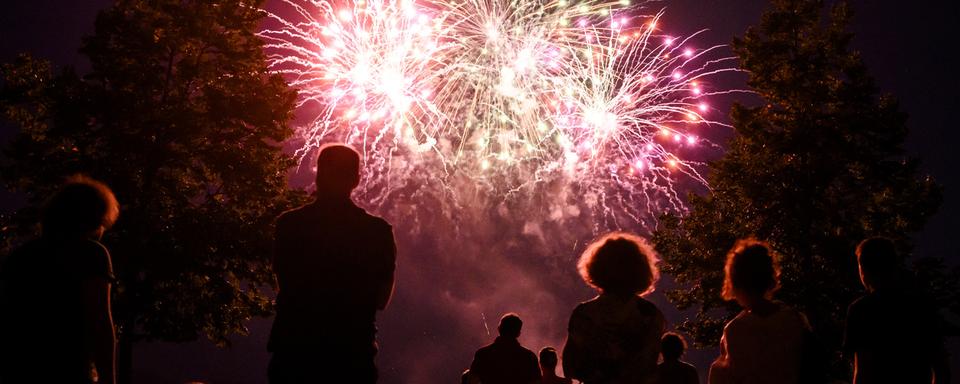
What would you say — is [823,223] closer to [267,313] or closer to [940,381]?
[267,313]

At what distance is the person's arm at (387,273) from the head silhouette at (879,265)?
11.0ft

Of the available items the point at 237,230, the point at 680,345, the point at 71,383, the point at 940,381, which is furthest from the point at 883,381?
the point at 237,230

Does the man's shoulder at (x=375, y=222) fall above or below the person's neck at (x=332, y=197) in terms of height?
below

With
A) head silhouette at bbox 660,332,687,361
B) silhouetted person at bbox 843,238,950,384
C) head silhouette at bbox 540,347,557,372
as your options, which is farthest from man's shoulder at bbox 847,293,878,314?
head silhouette at bbox 540,347,557,372

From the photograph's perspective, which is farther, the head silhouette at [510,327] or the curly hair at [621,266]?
the head silhouette at [510,327]

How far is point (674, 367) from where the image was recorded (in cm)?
727

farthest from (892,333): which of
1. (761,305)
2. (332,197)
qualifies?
(332,197)

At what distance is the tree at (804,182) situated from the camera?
67.4 ft

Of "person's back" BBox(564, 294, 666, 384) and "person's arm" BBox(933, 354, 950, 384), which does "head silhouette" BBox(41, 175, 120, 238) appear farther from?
"person's arm" BBox(933, 354, 950, 384)

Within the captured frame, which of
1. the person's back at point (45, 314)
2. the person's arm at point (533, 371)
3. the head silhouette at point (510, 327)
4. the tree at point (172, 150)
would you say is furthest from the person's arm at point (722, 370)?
the tree at point (172, 150)

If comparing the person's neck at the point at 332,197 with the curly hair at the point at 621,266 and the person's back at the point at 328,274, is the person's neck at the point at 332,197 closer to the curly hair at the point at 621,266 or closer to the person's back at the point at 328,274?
the person's back at the point at 328,274

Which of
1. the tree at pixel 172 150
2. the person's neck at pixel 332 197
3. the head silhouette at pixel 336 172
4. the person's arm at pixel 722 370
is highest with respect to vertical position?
the tree at pixel 172 150

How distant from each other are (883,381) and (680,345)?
2.82 m

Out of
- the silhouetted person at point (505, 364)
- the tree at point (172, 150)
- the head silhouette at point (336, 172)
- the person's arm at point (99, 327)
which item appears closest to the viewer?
the person's arm at point (99, 327)
